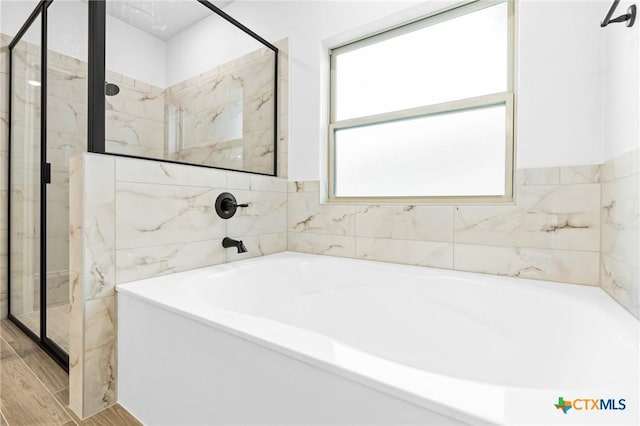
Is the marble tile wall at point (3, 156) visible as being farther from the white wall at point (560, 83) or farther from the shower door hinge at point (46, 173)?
the white wall at point (560, 83)

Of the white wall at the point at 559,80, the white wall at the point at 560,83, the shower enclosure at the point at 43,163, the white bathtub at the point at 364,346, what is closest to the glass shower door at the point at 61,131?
the shower enclosure at the point at 43,163

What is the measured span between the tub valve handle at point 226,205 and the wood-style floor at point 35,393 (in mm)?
954

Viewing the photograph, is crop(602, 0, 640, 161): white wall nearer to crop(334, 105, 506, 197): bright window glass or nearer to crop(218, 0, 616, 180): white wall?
crop(218, 0, 616, 180): white wall

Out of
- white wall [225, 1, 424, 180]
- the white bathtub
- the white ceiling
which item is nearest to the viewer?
the white bathtub

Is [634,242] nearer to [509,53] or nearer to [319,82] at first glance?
[509,53]

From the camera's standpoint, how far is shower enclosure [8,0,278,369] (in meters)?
1.36

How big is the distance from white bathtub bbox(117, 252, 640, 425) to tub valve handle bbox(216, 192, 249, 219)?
11.6 inches

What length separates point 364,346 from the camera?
1.47m

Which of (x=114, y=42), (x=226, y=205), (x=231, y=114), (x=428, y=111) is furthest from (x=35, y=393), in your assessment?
(x=428, y=111)

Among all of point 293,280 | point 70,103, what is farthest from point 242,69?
point 293,280

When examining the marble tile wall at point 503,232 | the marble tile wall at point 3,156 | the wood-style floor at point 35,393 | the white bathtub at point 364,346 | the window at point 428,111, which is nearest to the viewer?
the white bathtub at point 364,346

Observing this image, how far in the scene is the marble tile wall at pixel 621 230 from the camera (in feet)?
2.95

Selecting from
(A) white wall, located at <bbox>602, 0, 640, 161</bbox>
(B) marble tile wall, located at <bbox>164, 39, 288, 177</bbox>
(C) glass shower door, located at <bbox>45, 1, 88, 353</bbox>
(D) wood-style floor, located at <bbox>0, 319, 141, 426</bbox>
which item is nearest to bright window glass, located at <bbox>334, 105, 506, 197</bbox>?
(A) white wall, located at <bbox>602, 0, 640, 161</bbox>

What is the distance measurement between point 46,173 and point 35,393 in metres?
1.14
